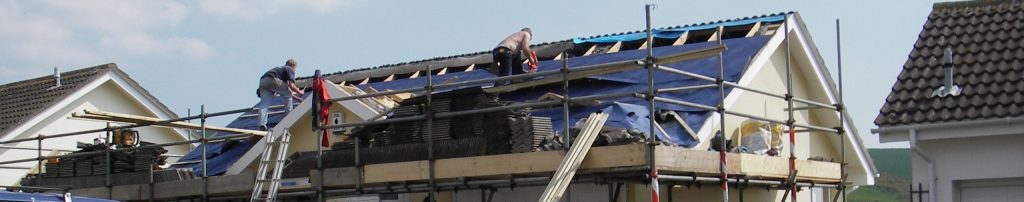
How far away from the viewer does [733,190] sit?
55.1ft

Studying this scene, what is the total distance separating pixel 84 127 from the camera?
105 feet

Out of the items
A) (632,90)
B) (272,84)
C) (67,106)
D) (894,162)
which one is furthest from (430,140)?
(894,162)

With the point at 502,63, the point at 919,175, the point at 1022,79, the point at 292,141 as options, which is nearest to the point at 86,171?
the point at 292,141

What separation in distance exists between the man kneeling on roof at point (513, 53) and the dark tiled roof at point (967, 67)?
446cm

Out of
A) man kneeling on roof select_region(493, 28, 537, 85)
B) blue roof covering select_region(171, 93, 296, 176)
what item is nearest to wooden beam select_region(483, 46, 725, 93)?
man kneeling on roof select_region(493, 28, 537, 85)

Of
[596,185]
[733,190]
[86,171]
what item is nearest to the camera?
[596,185]

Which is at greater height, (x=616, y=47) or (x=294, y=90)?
(x=616, y=47)

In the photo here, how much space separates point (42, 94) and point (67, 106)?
1041mm

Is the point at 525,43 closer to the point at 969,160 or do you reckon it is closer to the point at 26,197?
the point at 969,160

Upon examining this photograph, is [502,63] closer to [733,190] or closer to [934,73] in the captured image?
[733,190]

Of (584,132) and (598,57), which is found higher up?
(598,57)

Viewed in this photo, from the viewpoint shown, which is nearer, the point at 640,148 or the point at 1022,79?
the point at 640,148

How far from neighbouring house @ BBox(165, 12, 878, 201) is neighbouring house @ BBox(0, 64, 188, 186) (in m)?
9.48

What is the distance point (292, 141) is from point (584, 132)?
7.20m
